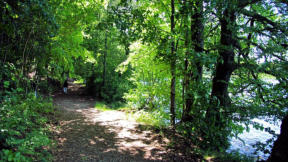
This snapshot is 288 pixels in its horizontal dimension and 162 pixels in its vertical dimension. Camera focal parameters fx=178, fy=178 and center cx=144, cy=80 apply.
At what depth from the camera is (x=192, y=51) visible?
3.39m

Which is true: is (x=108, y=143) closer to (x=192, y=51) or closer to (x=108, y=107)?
(x=192, y=51)

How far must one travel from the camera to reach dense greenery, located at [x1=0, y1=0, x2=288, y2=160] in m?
3.41

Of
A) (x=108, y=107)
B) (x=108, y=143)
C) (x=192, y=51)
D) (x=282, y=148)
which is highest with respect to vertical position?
(x=192, y=51)

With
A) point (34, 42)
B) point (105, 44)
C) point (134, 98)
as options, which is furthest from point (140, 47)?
point (105, 44)

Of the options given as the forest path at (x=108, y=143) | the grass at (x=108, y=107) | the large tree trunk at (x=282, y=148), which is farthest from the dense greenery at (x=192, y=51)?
the grass at (x=108, y=107)

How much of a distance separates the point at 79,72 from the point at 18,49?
1204cm

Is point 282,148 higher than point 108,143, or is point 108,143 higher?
point 282,148

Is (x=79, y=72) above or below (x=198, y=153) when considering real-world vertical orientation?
above

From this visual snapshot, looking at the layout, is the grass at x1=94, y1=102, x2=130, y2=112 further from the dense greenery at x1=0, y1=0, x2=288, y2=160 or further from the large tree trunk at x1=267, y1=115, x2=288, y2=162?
the large tree trunk at x1=267, y1=115, x2=288, y2=162

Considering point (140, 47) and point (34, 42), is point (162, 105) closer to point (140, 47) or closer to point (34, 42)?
point (140, 47)

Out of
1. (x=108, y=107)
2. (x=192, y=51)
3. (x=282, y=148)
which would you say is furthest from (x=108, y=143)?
(x=108, y=107)

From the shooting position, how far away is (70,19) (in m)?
6.83

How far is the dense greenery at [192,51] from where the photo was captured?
11.2 feet

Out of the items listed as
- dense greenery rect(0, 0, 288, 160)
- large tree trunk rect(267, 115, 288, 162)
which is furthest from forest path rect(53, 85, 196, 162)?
A: large tree trunk rect(267, 115, 288, 162)
